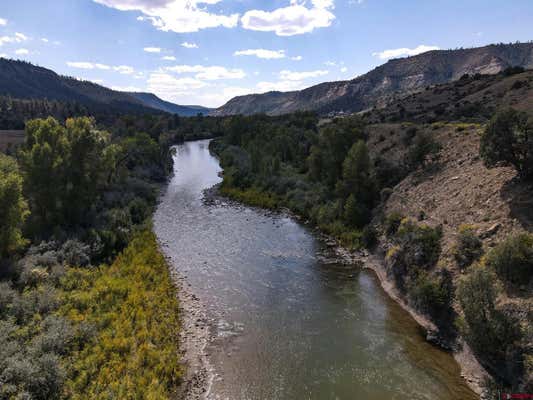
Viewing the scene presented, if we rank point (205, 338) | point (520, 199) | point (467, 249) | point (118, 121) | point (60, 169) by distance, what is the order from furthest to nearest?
point (118, 121) < point (60, 169) < point (520, 199) < point (467, 249) < point (205, 338)

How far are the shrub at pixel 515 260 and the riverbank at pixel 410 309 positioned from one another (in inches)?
198

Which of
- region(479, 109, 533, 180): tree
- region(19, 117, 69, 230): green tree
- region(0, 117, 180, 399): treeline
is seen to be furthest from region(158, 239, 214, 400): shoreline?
region(479, 109, 533, 180): tree

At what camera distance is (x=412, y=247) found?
103 ft

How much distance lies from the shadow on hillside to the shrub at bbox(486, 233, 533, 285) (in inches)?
155

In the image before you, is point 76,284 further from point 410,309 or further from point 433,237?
point 433,237

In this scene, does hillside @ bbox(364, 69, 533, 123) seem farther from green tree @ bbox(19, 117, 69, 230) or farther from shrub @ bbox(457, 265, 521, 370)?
green tree @ bbox(19, 117, 69, 230)

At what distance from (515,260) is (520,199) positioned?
8691 millimetres

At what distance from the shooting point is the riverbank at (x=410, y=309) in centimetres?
2033

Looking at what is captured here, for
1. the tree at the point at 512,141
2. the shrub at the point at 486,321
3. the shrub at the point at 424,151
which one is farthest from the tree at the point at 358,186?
the shrub at the point at 486,321

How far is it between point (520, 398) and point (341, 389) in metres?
8.62

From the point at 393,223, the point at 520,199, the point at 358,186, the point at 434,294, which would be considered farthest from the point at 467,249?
the point at 358,186

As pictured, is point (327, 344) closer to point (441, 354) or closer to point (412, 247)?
point (441, 354)

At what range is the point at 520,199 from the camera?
27.3 metres

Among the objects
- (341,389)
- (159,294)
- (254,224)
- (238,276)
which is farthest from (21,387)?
(254,224)
